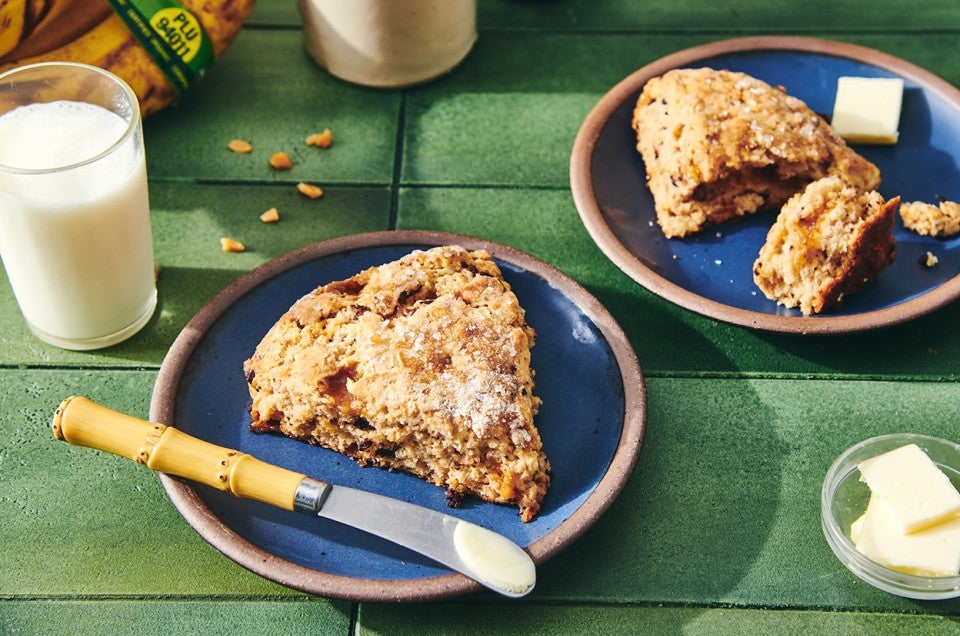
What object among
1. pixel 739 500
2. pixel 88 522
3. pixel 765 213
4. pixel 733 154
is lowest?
pixel 88 522

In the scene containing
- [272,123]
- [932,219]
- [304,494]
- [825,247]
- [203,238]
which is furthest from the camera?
[272,123]

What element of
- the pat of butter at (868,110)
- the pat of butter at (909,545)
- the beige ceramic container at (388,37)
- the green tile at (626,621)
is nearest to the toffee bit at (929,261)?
the pat of butter at (868,110)

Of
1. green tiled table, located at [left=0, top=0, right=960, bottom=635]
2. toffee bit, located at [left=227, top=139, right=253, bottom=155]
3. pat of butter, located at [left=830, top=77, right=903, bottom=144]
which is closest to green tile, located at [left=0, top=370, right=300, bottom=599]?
green tiled table, located at [left=0, top=0, right=960, bottom=635]

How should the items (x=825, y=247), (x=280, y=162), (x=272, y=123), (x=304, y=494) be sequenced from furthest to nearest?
1. (x=272, y=123)
2. (x=280, y=162)
3. (x=825, y=247)
4. (x=304, y=494)

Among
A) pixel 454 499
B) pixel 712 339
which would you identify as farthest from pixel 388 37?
pixel 454 499

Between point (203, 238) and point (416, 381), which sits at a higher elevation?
point (416, 381)

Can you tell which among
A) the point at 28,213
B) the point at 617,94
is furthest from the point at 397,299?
the point at 617,94

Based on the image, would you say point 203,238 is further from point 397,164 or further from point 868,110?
point 868,110

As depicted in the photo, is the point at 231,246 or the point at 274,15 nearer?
the point at 231,246
